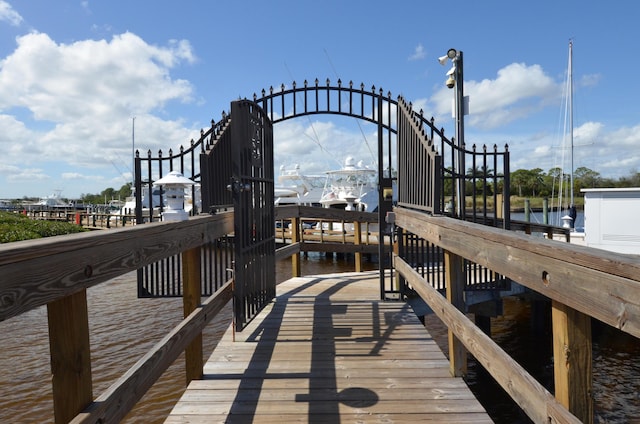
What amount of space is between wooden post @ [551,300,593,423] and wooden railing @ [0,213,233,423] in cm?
171

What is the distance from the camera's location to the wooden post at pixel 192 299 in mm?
3250

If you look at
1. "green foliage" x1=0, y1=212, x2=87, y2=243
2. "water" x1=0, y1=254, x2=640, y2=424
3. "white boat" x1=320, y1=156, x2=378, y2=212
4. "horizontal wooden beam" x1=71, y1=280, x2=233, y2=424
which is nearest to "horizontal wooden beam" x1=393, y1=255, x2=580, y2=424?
"horizontal wooden beam" x1=71, y1=280, x2=233, y2=424

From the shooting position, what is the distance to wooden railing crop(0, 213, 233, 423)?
1.28 meters

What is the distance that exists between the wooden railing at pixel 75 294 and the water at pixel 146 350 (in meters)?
3.68

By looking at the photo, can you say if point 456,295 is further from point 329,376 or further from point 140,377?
point 140,377

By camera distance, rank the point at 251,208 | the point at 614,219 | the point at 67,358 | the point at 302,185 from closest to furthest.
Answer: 1. the point at 67,358
2. the point at 251,208
3. the point at 614,219
4. the point at 302,185

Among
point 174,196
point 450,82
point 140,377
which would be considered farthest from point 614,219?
point 140,377

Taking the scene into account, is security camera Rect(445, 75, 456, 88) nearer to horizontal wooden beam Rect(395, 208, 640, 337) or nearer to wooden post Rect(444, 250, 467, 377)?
wooden post Rect(444, 250, 467, 377)

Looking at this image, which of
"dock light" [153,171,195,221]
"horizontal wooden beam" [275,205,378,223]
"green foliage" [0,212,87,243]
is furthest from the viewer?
"green foliage" [0,212,87,243]

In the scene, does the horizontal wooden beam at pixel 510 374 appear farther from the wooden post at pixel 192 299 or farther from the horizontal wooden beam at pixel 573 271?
the wooden post at pixel 192 299

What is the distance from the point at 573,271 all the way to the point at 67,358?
1784 millimetres

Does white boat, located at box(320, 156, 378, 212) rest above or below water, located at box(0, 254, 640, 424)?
above

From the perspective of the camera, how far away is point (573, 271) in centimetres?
143

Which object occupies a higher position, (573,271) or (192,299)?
(573,271)
